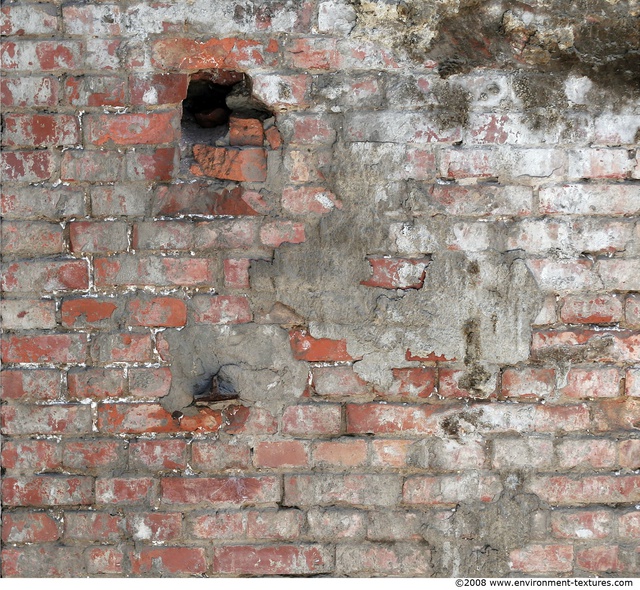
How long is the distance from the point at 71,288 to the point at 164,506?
693 millimetres

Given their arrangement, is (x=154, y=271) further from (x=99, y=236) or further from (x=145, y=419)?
(x=145, y=419)

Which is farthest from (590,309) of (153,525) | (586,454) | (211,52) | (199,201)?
(153,525)

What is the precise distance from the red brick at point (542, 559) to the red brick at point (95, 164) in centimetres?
161

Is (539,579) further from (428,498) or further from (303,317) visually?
(303,317)

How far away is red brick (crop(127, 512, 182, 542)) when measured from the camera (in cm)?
185

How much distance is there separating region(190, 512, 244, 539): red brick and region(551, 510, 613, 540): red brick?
93 cm

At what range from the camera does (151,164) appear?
181cm

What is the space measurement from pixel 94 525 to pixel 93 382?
420mm

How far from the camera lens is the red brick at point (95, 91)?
180cm

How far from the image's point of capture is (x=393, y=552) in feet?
6.09

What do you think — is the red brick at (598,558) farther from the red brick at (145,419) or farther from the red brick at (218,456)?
the red brick at (145,419)

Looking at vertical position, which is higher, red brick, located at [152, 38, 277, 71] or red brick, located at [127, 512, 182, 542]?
red brick, located at [152, 38, 277, 71]

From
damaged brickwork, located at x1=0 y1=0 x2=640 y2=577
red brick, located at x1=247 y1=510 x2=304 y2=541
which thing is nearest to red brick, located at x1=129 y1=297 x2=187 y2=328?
damaged brickwork, located at x1=0 y1=0 x2=640 y2=577

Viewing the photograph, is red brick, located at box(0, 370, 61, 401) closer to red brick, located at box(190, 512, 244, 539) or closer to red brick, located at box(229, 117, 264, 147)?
red brick, located at box(190, 512, 244, 539)
